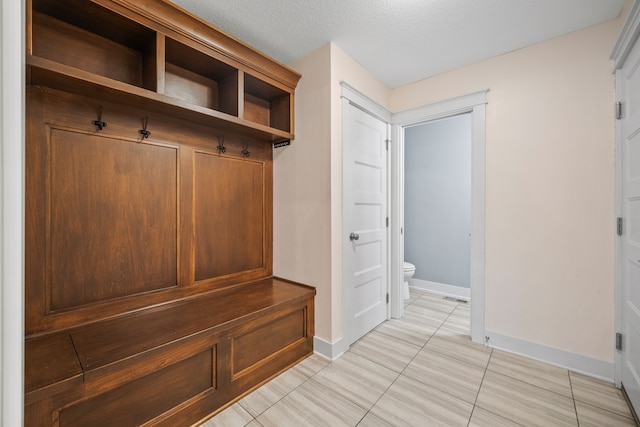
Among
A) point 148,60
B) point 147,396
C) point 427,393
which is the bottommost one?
point 427,393

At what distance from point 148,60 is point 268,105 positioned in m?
1.02

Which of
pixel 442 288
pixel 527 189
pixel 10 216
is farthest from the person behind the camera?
pixel 442 288

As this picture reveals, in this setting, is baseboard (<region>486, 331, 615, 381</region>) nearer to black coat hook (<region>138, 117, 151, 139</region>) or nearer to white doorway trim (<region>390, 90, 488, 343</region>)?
white doorway trim (<region>390, 90, 488, 343</region>)

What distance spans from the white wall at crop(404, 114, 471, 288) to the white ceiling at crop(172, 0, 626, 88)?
4.49ft

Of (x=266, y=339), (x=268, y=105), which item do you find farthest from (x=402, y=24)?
(x=266, y=339)

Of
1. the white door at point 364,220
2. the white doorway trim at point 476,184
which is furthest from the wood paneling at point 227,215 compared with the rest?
the white doorway trim at point 476,184

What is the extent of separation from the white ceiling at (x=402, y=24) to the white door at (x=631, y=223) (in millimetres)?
528

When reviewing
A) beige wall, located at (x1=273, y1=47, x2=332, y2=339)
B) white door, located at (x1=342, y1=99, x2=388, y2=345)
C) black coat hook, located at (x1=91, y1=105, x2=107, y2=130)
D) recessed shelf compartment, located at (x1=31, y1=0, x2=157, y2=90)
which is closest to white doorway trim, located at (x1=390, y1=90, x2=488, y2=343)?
white door, located at (x1=342, y1=99, x2=388, y2=345)

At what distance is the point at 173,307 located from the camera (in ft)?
5.92

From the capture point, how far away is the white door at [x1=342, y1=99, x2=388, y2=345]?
2.24 metres

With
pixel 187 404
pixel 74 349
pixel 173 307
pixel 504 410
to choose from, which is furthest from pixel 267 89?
pixel 504 410

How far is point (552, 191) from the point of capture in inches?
79.8

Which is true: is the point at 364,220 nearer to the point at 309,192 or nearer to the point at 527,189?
the point at 309,192

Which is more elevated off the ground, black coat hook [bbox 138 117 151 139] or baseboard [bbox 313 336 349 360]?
Result: black coat hook [bbox 138 117 151 139]
